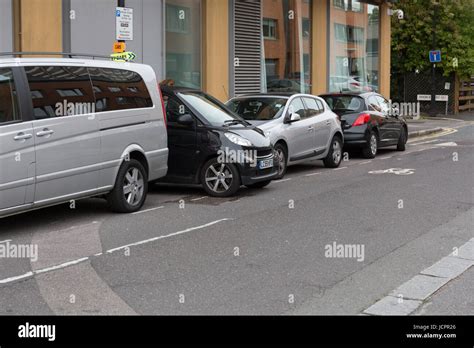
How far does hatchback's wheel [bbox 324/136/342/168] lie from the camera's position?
15.2 metres

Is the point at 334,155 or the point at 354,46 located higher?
the point at 354,46

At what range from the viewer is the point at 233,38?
1942 centimetres

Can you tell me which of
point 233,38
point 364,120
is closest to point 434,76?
point 233,38

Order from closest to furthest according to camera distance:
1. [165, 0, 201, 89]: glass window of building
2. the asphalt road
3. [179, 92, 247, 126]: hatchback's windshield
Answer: the asphalt road → [179, 92, 247, 126]: hatchback's windshield → [165, 0, 201, 89]: glass window of building

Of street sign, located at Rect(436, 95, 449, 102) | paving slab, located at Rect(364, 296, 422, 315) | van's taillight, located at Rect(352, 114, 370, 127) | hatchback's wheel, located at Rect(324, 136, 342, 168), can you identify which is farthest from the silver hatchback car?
street sign, located at Rect(436, 95, 449, 102)

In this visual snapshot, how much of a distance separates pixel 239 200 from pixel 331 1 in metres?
15.9

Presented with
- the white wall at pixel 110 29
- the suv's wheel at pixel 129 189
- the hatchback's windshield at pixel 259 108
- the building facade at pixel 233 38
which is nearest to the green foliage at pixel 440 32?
the building facade at pixel 233 38

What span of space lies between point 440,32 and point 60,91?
2869 centimetres

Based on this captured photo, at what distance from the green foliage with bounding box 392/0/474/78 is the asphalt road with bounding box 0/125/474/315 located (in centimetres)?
2286

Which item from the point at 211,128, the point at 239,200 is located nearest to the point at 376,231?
the point at 239,200

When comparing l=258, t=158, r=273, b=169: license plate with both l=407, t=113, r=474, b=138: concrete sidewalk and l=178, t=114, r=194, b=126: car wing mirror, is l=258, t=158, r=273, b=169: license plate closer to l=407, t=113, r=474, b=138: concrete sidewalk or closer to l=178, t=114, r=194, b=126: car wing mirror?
l=178, t=114, r=194, b=126: car wing mirror

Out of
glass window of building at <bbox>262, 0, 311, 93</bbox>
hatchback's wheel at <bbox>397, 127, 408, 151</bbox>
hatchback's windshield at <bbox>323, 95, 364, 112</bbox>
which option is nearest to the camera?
hatchback's windshield at <bbox>323, 95, 364, 112</bbox>

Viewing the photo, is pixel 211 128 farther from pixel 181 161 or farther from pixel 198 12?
pixel 198 12

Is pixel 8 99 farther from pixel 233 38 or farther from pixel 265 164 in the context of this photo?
pixel 233 38
